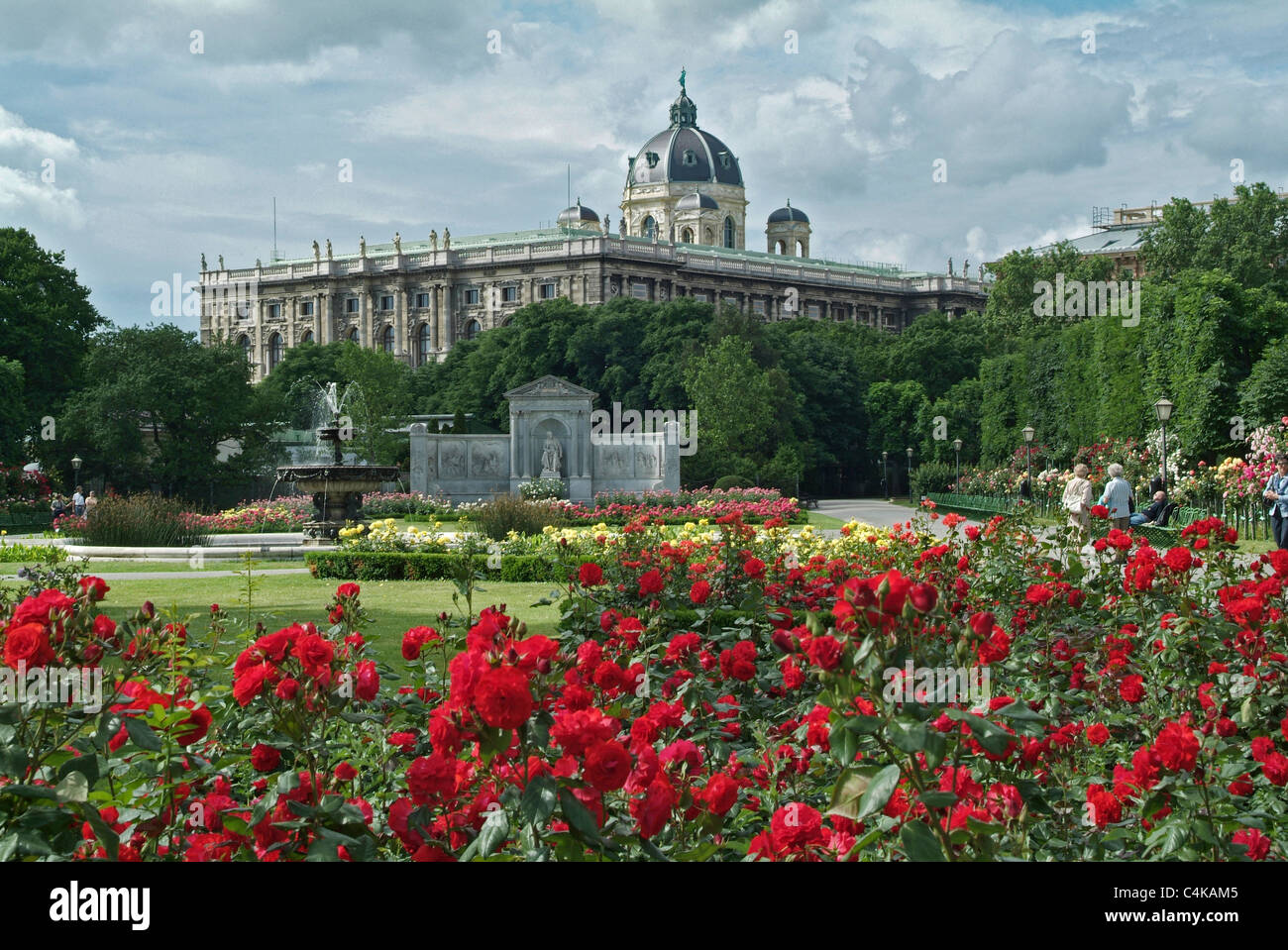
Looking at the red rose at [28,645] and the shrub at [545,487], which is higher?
the red rose at [28,645]

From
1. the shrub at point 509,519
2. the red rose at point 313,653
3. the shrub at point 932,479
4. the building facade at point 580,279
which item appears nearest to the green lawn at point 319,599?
the shrub at point 509,519

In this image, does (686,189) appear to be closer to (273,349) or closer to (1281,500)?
(273,349)

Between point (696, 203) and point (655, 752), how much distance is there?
118219 millimetres

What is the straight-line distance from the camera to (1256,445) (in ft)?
91.4

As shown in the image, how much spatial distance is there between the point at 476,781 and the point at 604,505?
34.5 metres

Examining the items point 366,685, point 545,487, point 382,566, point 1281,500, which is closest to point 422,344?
point 545,487

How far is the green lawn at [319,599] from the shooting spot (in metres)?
13.2

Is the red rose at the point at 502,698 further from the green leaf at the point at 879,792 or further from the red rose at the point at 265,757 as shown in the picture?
the red rose at the point at 265,757

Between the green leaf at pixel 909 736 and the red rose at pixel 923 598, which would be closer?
the green leaf at pixel 909 736

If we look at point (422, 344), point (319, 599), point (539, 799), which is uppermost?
point (422, 344)

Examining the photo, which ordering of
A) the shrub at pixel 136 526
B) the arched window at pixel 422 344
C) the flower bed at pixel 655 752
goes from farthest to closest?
the arched window at pixel 422 344, the shrub at pixel 136 526, the flower bed at pixel 655 752

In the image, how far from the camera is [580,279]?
95.9 m

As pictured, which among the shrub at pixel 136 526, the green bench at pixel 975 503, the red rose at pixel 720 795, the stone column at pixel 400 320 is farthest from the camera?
the stone column at pixel 400 320
